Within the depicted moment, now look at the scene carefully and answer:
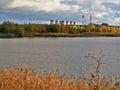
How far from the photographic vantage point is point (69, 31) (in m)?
176

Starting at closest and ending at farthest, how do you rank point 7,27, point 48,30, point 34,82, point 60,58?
1. point 34,82
2. point 60,58
3. point 7,27
4. point 48,30

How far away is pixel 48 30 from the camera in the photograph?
6757 inches

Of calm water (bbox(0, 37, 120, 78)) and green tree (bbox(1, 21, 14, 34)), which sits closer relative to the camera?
calm water (bbox(0, 37, 120, 78))

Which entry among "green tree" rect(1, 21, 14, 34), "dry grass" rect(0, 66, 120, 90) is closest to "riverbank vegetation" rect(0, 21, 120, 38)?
"green tree" rect(1, 21, 14, 34)

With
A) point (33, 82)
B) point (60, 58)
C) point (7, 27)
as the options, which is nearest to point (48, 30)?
point (7, 27)

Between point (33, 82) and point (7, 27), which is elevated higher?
point (33, 82)

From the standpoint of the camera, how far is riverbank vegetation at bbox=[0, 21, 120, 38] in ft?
483

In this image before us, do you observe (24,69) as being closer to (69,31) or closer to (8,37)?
(8,37)

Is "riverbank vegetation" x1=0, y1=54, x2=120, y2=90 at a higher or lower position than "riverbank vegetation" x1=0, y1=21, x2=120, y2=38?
higher

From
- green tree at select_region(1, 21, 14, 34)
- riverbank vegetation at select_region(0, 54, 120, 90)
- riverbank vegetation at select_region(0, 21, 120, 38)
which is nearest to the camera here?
riverbank vegetation at select_region(0, 54, 120, 90)

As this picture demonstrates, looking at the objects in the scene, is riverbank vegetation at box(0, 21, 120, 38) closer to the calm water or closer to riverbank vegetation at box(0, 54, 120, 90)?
the calm water

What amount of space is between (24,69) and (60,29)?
525ft

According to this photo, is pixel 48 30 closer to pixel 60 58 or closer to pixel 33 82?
pixel 60 58

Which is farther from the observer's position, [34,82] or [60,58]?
[60,58]
